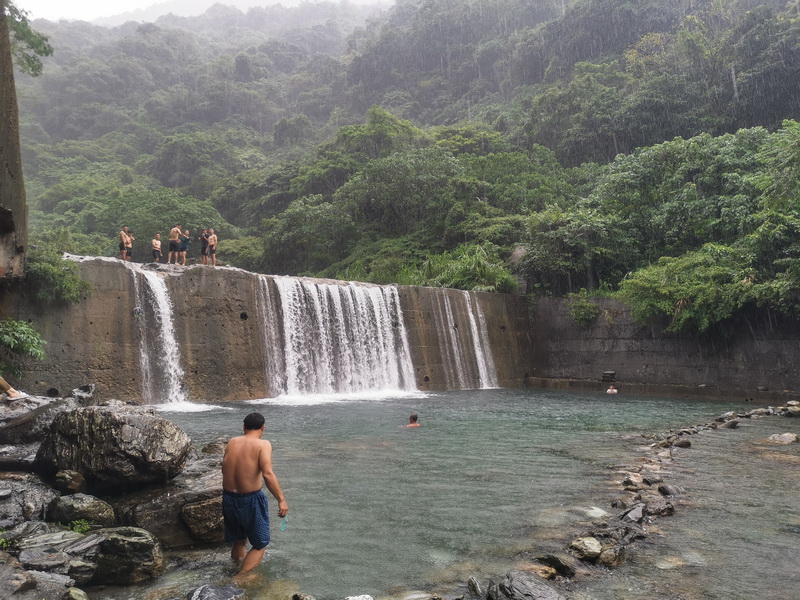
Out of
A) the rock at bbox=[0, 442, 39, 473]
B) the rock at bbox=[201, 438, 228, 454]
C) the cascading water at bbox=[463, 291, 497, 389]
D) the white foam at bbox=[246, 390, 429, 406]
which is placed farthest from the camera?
the cascading water at bbox=[463, 291, 497, 389]

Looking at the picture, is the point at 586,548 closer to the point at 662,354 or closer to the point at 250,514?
the point at 250,514

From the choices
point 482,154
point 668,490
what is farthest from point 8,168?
point 482,154

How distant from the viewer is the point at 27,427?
6.35 meters

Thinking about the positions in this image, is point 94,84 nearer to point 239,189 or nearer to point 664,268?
point 239,189

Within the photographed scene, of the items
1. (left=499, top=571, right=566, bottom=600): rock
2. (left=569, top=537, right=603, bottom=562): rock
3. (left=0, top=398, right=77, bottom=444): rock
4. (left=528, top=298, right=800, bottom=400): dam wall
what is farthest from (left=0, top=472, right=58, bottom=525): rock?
(left=528, top=298, right=800, bottom=400): dam wall

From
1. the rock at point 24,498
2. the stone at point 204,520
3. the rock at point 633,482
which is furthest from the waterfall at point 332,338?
the stone at point 204,520

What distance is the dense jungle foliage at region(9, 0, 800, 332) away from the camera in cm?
1912

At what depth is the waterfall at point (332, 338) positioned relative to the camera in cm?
1577

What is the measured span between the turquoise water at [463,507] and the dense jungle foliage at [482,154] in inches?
255

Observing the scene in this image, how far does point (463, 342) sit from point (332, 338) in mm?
4872

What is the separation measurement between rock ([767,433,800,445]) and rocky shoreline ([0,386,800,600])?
3.62 m

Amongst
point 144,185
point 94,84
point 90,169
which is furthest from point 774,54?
point 94,84

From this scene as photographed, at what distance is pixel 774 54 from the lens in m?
28.9

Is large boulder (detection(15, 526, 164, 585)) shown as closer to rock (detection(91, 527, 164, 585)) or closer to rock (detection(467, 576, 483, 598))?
rock (detection(91, 527, 164, 585))
